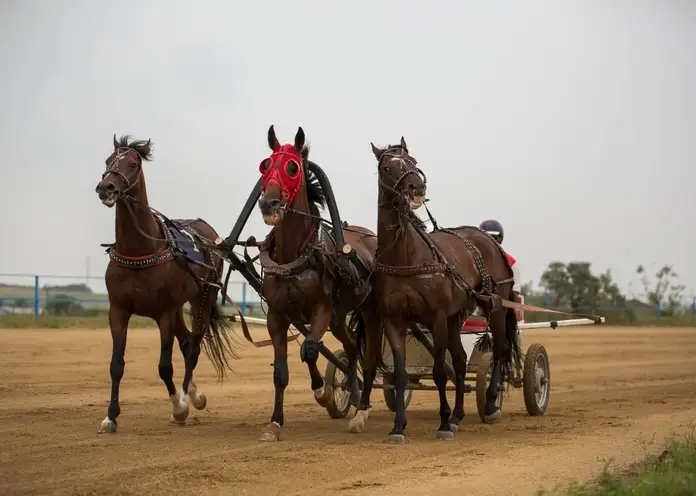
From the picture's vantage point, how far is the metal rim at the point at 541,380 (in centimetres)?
1194

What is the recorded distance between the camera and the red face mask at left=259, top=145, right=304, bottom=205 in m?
9.00

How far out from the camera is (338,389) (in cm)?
1191

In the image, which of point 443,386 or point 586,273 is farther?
point 586,273

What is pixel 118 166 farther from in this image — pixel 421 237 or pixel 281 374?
pixel 421 237

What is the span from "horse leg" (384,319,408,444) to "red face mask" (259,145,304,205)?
147cm

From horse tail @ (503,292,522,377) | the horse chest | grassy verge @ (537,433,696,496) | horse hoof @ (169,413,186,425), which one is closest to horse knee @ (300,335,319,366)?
the horse chest

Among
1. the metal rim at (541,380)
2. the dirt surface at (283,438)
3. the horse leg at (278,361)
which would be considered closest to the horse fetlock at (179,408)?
the dirt surface at (283,438)

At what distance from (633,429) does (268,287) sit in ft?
12.6

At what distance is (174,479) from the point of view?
22.9 ft

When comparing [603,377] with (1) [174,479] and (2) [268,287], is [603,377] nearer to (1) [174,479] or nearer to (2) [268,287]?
(2) [268,287]

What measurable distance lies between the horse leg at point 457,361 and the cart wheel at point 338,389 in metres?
1.50

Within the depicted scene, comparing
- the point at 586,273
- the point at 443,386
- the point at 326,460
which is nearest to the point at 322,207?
the point at 443,386

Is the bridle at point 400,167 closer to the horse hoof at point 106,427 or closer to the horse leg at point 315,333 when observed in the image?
the horse leg at point 315,333

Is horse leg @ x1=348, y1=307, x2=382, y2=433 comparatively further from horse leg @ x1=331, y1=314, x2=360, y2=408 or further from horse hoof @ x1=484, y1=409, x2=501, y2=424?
horse hoof @ x1=484, y1=409, x2=501, y2=424
